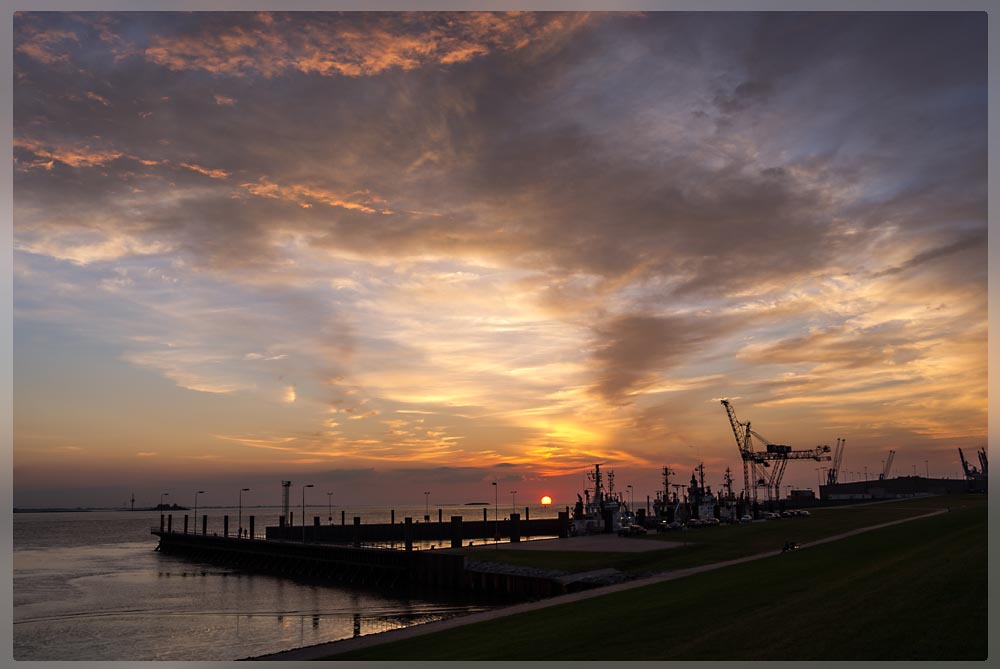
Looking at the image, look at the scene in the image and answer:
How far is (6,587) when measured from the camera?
57.9 feet

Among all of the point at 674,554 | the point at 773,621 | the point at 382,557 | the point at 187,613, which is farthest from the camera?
the point at 382,557

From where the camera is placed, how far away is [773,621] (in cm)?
2081

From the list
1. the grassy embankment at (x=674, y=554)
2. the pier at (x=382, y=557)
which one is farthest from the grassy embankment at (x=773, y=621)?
the pier at (x=382, y=557)

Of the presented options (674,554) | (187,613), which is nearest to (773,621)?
(674,554)

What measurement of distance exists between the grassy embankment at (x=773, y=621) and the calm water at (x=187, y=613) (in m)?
24.6

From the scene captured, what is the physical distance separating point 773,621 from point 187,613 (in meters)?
58.2

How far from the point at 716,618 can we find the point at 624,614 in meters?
5.03

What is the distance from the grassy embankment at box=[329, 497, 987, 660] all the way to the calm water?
970 inches

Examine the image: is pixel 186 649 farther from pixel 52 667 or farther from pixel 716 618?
pixel 716 618

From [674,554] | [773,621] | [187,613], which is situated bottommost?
[187,613]

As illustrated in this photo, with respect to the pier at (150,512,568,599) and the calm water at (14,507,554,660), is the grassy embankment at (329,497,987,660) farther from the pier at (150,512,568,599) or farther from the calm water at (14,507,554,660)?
the calm water at (14,507,554,660)

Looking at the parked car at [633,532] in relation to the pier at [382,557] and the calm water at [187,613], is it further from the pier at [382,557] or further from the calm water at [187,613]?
the calm water at [187,613]

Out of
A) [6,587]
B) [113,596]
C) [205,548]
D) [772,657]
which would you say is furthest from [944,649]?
[205,548]

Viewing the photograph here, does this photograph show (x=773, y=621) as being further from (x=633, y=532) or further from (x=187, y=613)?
(x=633, y=532)
